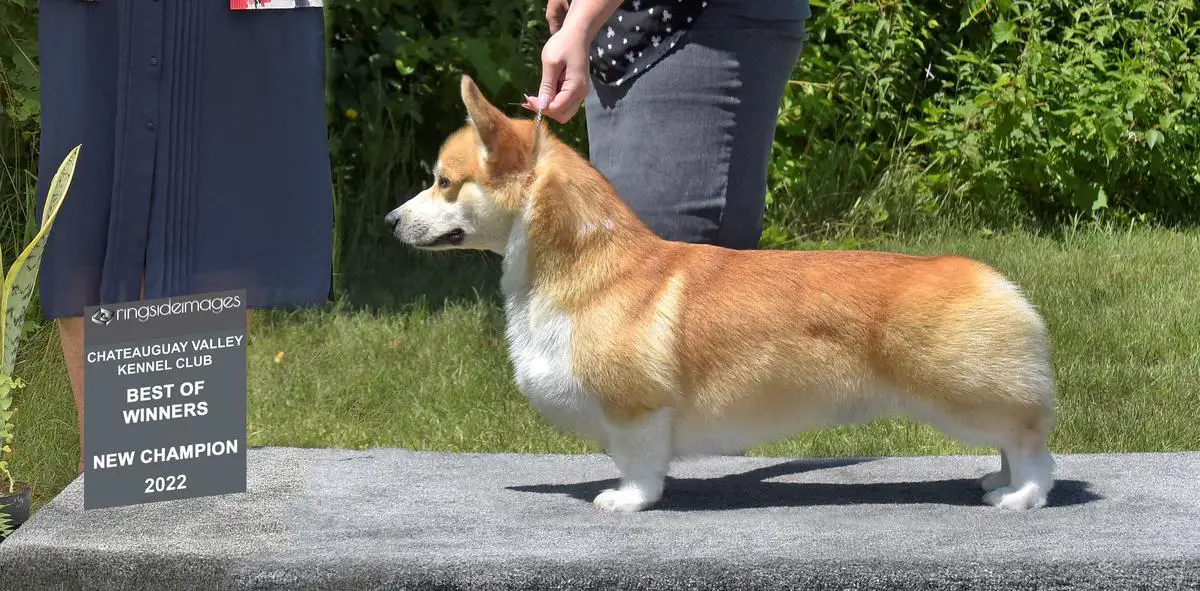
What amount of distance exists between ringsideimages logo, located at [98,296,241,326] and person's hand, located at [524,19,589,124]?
89 cm

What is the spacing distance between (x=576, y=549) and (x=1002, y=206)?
497 cm

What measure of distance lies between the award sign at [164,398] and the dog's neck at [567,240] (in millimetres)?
758

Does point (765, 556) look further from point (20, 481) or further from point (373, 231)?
point (373, 231)

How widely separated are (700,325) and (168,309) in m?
1.28

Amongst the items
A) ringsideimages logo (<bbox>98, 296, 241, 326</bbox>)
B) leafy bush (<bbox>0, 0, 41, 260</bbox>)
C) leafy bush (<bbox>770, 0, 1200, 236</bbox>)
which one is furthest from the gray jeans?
leafy bush (<bbox>770, 0, 1200, 236</bbox>)

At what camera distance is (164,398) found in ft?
11.2

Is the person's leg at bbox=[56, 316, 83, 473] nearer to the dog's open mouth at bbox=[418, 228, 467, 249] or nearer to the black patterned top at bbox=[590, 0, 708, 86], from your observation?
the dog's open mouth at bbox=[418, 228, 467, 249]

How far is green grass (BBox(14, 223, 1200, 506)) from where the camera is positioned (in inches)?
182

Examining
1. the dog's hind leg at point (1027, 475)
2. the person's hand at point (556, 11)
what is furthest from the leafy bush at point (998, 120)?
the dog's hind leg at point (1027, 475)

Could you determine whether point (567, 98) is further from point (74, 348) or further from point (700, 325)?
point (74, 348)

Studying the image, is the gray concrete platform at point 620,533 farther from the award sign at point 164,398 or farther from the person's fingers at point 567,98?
the person's fingers at point 567,98

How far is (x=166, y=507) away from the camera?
340 centimetres

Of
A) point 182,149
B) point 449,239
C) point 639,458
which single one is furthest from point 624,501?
point 182,149

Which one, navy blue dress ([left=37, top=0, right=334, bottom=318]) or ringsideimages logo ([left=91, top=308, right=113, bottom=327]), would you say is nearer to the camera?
ringsideimages logo ([left=91, top=308, right=113, bottom=327])
